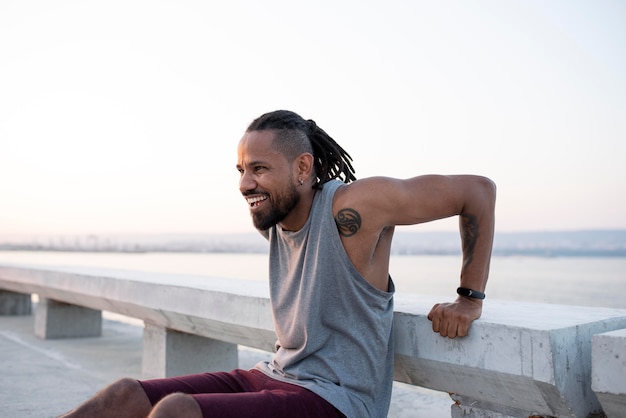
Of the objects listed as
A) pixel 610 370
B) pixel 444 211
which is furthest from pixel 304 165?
pixel 610 370

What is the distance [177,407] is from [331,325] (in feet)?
2.15

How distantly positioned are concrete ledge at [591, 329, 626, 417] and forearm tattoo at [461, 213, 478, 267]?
0.55 meters

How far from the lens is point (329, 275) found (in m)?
2.21

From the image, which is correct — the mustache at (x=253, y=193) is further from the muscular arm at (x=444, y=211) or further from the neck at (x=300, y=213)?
the muscular arm at (x=444, y=211)

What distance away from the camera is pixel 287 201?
2.31 meters

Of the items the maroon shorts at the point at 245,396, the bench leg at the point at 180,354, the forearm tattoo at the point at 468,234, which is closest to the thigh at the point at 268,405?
the maroon shorts at the point at 245,396

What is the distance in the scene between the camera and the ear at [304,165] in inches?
93.4

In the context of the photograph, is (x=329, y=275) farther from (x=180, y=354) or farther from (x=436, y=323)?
(x=180, y=354)

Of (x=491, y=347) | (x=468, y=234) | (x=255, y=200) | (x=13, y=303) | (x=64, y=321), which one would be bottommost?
(x=13, y=303)

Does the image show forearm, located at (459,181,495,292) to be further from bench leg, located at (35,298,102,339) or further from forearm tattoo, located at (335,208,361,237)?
bench leg, located at (35,298,102,339)

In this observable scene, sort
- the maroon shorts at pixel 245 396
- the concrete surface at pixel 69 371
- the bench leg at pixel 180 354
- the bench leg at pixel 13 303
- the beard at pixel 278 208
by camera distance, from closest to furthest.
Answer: the maroon shorts at pixel 245 396 < the beard at pixel 278 208 < the concrete surface at pixel 69 371 < the bench leg at pixel 180 354 < the bench leg at pixel 13 303

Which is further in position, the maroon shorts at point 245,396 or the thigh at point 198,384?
the thigh at point 198,384

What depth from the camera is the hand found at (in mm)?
2279

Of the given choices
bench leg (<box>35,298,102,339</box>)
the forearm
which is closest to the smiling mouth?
the forearm
